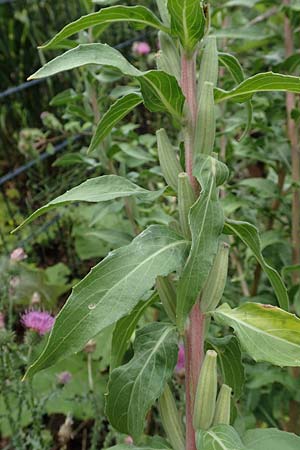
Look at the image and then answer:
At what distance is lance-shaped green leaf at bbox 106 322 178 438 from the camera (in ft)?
2.60

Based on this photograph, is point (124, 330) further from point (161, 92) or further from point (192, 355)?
point (161, 92)

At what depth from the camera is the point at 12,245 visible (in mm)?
2527

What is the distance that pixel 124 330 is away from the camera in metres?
0.90

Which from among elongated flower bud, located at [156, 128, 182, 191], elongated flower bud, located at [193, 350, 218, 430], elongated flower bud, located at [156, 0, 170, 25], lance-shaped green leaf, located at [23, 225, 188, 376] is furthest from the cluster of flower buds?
elongated flower bud, located at [156, 0, 170, 25]

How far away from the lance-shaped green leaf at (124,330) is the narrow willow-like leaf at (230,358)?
11 cm

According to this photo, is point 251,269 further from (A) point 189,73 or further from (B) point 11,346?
(A) point 189,73

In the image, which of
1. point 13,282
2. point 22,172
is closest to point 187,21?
point 13,282

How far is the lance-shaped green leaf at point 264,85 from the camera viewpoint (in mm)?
705

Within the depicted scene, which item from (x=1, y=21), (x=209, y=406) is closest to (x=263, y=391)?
(x=209, y=406)

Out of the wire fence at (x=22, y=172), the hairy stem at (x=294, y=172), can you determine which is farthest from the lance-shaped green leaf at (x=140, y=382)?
the wire fence at (x=22, y=172)

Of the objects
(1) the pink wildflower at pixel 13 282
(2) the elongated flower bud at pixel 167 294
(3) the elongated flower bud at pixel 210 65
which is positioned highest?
(3) the elongated flower bud at pixel 210 65

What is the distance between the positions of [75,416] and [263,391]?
0.66m

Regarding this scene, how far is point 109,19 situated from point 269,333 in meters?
0.45

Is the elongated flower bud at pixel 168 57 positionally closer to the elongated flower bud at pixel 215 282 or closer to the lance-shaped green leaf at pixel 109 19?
the lance-shaped green leaf at pixel 109 19
